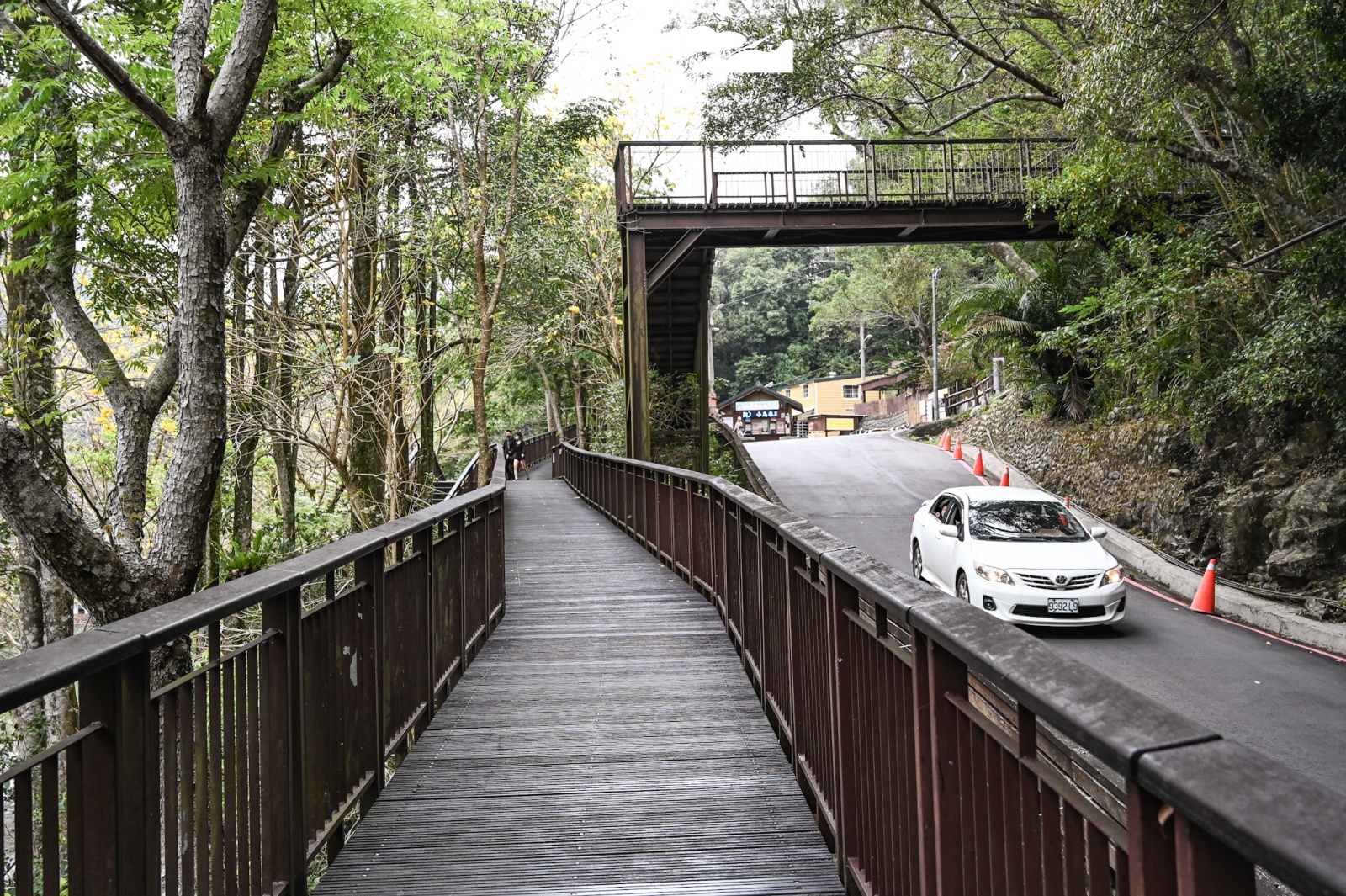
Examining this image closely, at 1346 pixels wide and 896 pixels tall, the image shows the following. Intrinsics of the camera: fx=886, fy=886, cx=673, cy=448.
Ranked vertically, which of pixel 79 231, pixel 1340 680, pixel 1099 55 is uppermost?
pixel 1099 55

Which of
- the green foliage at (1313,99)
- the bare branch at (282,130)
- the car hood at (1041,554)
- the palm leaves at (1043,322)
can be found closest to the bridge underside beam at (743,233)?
the palm leaves at (1043,322)

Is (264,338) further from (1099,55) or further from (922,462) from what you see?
(922,462)

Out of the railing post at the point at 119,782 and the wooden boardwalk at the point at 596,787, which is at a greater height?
the railing post at the point at 119,782

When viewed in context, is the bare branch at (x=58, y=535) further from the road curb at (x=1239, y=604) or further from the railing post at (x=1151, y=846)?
the road curb at (x=1239, y=604)

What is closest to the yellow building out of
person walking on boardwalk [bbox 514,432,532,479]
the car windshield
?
person walking on boardwalk [bbox 514,432,532,479]

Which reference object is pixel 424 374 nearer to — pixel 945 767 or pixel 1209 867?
pixel 945 767

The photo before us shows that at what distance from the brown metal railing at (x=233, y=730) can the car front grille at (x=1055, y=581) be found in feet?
24.0

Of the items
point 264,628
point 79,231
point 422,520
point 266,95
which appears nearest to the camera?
point 264,628

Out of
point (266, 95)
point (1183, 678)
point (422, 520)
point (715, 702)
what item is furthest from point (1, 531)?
point (1183, 678)

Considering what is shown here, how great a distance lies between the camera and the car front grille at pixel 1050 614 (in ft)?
33.2

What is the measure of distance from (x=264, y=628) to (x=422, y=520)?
202cm

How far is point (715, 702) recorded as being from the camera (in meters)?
5.65

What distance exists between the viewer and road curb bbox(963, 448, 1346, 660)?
10.2 metres

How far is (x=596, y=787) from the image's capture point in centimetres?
432
